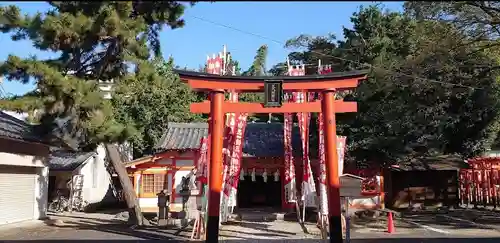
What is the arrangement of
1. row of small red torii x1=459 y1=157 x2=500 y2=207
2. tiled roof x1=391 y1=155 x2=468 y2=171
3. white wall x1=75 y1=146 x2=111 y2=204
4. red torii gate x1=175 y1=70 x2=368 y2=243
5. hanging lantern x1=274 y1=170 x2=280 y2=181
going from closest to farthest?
red torii gate x1=175 y1=70 x2=368 y2=243 → hanging lantern x1=274 y1=170 x2=280 y2=181 → tiled roof x1=391 y1=155 x2=468 y2=171 → row of small red torii x1=459 y1=157 x2=500 y2=207 → white wall x1=75 y1=146 x2=111 y2=204

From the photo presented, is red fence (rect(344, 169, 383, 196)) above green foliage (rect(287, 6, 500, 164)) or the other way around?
the other way around

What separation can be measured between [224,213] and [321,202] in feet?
12.7

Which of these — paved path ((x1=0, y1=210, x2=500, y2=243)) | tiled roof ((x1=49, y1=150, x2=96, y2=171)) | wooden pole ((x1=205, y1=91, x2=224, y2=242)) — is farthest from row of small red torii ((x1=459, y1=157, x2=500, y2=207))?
tiled roof ((x1=49, y1=150, x2=96, y2=171))

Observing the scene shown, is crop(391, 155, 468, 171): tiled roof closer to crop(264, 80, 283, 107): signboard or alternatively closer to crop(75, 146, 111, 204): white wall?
crop(264, 80, 283, 107): signboard

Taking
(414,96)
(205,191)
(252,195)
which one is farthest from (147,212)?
(414,96)

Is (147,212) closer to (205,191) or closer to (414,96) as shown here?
(205,191)

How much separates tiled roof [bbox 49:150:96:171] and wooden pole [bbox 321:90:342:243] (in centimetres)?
1952

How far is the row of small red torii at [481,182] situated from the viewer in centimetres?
2481

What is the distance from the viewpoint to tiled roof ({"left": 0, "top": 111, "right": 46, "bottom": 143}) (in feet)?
58.2

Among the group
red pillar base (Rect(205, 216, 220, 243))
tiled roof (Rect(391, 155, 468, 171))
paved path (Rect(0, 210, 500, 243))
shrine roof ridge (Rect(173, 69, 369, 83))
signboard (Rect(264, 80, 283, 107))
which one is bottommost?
paved path (Rect(0, 210, 500, 243))

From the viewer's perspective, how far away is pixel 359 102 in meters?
23.0

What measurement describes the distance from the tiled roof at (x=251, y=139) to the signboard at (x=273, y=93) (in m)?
9.27

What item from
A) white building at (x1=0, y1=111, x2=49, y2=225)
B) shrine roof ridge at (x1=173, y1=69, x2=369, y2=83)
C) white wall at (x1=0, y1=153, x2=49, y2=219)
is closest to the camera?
shrine roof ridge at (x1=173, y1=69, x2=369, y2=83)

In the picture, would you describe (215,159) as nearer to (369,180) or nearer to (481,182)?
(369,180)
